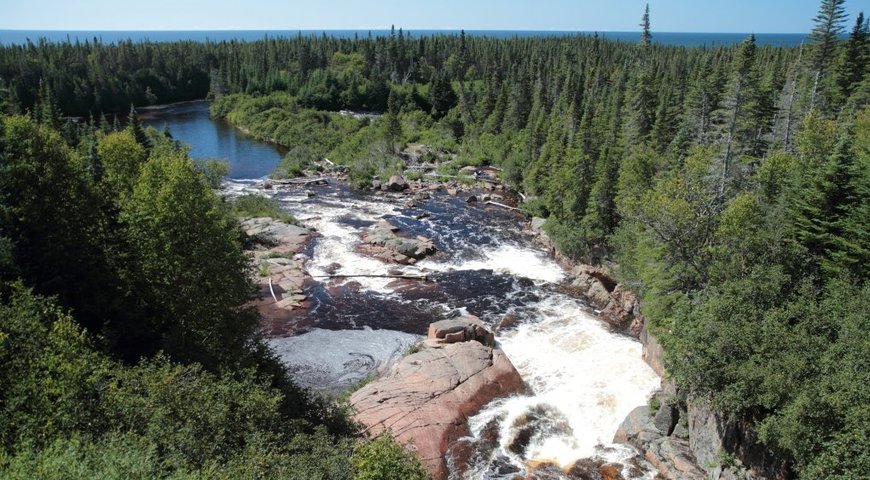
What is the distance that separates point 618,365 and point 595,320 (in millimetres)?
6598

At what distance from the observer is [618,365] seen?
36469 millimetres

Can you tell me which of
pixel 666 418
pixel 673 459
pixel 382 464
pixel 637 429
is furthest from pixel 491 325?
pixel 382 464

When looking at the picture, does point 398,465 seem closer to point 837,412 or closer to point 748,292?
point 837,412

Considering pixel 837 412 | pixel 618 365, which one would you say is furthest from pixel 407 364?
pixel 837 412

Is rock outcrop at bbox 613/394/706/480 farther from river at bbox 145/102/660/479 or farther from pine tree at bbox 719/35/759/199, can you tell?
pine tree at bbox 719/35/759/199

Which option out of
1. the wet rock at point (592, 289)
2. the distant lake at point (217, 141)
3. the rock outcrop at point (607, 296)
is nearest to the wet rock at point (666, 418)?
the rock outcrop at point (607, 296)

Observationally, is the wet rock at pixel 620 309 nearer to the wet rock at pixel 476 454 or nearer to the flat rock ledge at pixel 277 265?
the wet rock at pixel 476 454

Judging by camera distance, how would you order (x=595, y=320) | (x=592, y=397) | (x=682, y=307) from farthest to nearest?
(x=595, y=320) < (x=592, y=397) < (x=682, y=307)

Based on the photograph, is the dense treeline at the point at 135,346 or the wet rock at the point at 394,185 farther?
the wet rock at the point at 394,185

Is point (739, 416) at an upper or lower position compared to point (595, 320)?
upper

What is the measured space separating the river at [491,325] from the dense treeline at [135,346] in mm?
8403

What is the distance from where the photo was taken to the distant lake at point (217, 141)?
97375 millimetres

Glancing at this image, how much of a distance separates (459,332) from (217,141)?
9495cm

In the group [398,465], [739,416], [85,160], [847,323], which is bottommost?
[739,416]
